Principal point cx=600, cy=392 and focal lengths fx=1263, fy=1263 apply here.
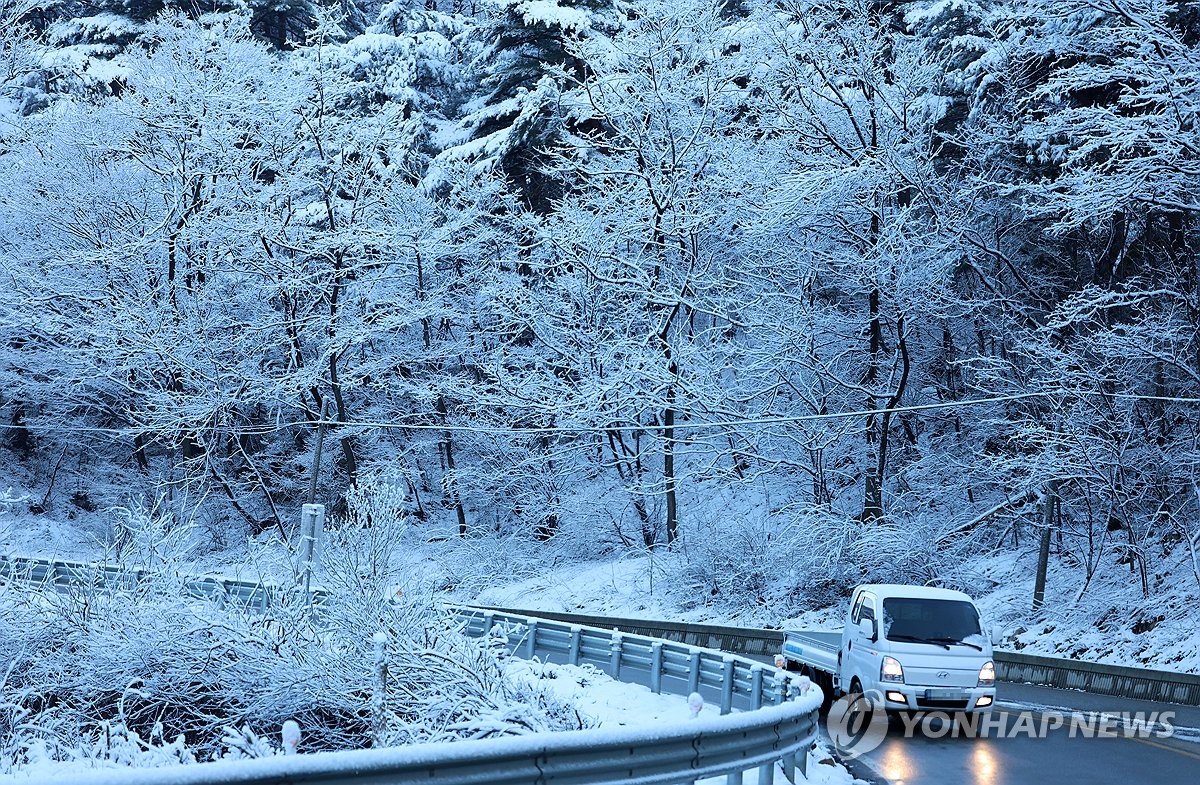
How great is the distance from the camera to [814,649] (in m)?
17.2

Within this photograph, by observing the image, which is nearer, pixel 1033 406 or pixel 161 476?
pixel 1033 406

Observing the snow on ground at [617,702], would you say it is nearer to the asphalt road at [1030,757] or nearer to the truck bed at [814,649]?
the asphalt road at [1030,757]

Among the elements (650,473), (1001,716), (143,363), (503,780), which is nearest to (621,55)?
(650,473)

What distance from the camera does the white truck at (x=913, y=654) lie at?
1448 cm

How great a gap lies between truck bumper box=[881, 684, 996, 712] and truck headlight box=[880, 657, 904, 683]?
69mm

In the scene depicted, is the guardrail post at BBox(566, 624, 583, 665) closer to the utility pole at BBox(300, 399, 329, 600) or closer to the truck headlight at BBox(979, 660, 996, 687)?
the utility pole at BBox(300, 399, 329, 600)

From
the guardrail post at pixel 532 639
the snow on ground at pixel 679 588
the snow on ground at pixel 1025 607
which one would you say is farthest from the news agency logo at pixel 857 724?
the guardrail post at pixel 532 639

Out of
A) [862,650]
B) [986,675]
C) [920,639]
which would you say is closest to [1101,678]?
[986,675]

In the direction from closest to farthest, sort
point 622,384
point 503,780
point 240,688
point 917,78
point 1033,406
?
point 503,780
point 240,688
point 1033,406
point 917,78
point 622,384

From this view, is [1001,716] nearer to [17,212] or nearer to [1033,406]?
[1033,406]

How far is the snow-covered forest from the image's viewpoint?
2748cm

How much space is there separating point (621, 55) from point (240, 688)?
26839mm

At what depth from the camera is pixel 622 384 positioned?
3466 centimetres

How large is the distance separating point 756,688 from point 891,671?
157 centimetres
